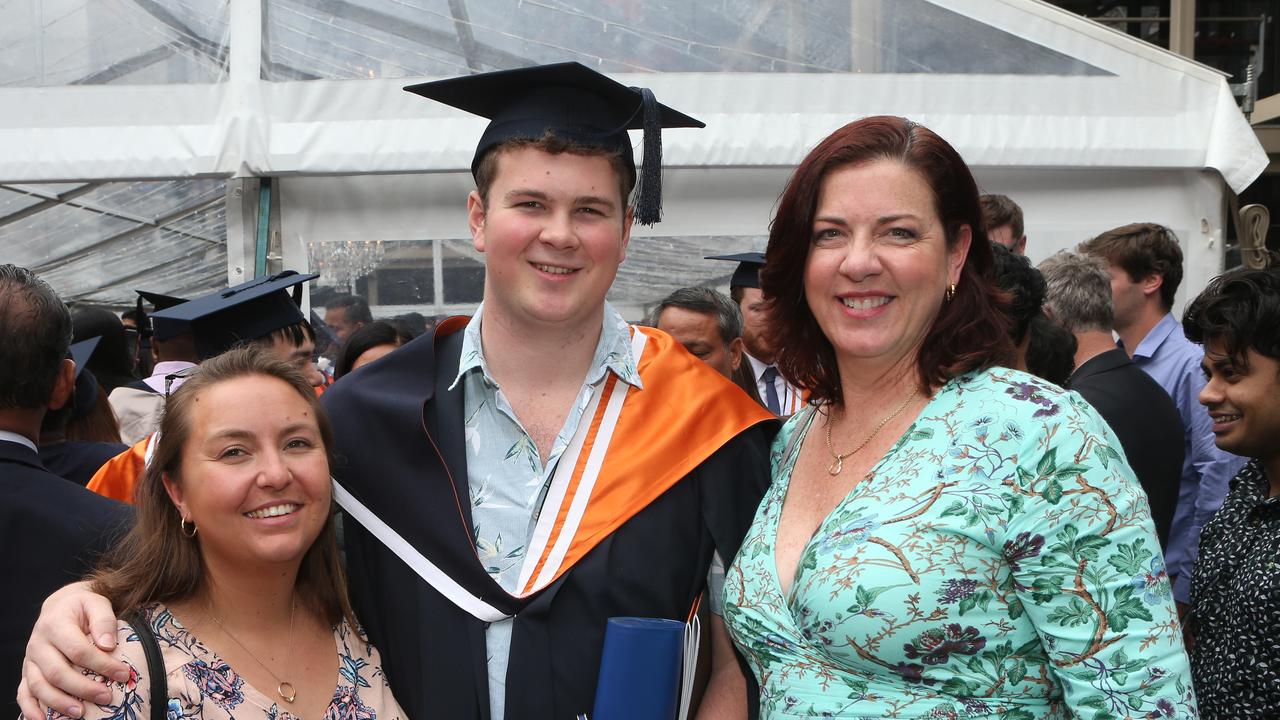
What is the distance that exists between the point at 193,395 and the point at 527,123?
2.79 feet

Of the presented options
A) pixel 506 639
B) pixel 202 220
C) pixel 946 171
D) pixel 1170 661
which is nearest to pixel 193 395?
pixel 506 639

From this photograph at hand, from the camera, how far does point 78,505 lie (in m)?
2.48

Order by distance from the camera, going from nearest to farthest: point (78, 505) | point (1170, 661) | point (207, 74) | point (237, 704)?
1. point (1170, 661)
2. point (237, 704)
3. point (78, 505)
4. point (207, 74)

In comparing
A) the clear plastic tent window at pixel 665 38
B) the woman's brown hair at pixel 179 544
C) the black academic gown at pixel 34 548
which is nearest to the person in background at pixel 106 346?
the clear plastic tent window at pixel 665 38

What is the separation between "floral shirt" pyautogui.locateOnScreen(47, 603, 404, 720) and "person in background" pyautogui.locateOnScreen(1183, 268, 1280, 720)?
1744mm

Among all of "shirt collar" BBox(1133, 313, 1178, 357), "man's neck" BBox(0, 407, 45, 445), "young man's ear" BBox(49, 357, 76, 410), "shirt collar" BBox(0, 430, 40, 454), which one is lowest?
"shirt collar" BBox(0, 430, 40, 454)

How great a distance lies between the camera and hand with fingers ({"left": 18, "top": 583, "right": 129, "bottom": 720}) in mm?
1732

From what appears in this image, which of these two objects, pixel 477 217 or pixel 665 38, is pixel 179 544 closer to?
pixel 477 217

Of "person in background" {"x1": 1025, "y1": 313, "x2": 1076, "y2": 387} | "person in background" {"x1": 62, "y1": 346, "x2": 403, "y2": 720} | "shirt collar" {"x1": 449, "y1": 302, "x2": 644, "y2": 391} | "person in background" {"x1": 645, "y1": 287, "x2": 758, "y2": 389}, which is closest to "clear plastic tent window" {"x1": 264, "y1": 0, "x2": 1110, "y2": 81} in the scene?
"person in background" {"x1": 645, "y1": 287, "x2": 758, "y2": 389}

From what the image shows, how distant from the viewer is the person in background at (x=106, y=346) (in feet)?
15.8

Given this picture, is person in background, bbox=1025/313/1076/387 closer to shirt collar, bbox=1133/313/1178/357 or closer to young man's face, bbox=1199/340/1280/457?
young man's face, bbox=1199/340/1280/457

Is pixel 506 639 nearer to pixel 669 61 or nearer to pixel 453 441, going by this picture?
pixel 453 441

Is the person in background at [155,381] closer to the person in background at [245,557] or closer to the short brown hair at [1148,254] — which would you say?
the person in background at [245,557]

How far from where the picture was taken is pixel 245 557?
2010 mm
